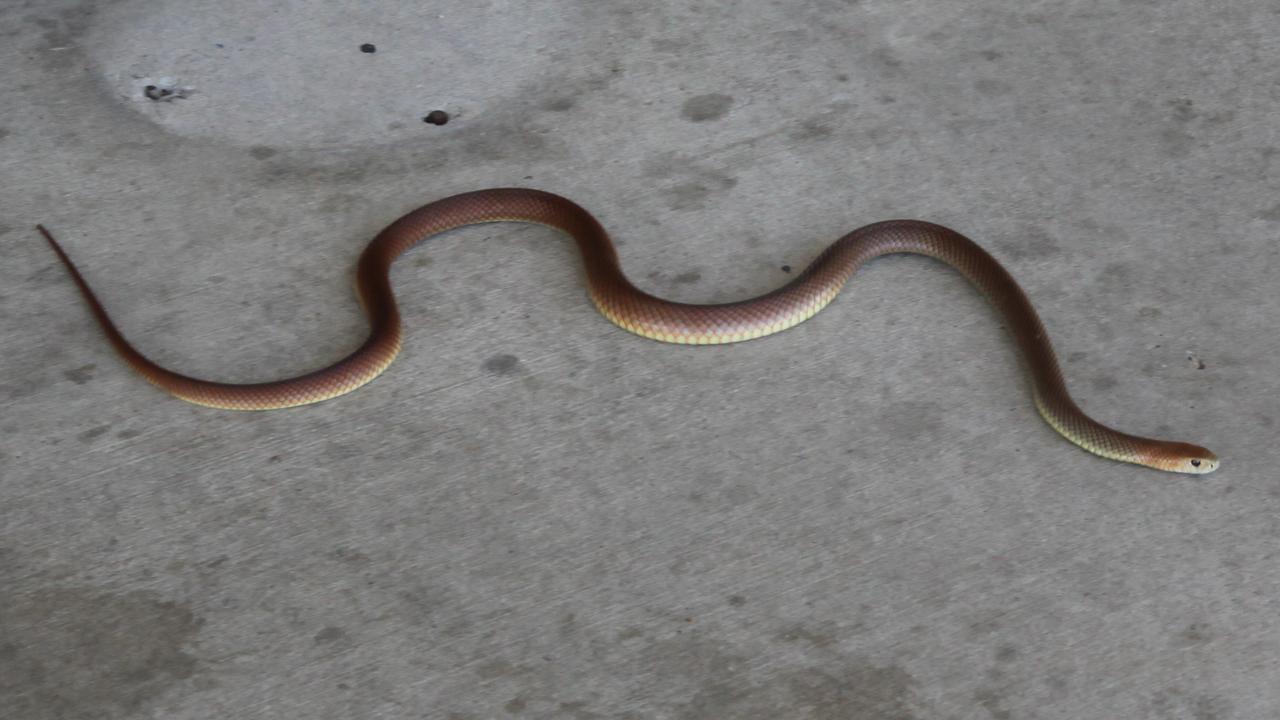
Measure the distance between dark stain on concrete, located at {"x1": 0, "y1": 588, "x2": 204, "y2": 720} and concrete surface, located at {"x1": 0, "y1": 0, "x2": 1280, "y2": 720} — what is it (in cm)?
1

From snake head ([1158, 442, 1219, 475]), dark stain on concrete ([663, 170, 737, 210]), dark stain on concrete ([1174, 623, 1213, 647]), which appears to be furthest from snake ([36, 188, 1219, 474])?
dark stain on concrete ([1174, 623, 1213, 647])

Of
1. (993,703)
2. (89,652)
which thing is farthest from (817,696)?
(89,652)

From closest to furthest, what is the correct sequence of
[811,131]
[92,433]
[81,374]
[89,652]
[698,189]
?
[89,652], [92,433], [81,374], [698,189], [811,131]

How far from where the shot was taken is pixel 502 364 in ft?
14.5

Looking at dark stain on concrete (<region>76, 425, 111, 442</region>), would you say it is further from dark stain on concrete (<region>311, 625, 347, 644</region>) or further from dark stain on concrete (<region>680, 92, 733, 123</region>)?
dark stain on concrete (<region>680, 92, 733, 123</region>)

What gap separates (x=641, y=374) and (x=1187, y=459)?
5.42 feet

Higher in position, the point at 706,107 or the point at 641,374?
the point at 706,107

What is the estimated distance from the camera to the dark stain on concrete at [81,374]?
4324 mm

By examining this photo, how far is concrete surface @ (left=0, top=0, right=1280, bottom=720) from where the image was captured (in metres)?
3.53

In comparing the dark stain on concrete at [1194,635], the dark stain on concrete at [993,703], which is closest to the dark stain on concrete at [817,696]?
the dark stain on concrete at [993,703]

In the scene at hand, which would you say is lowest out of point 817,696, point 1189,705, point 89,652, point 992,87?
point 89,652

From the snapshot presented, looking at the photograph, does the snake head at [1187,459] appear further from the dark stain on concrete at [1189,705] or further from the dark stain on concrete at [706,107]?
the dark stain on concrete at [706,107]

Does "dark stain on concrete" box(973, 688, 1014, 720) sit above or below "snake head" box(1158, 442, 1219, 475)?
below

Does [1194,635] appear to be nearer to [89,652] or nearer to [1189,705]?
[1189,705]
